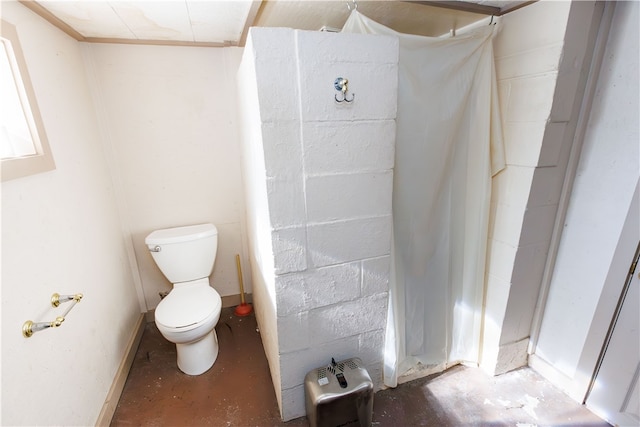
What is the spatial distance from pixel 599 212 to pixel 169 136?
2.45 m

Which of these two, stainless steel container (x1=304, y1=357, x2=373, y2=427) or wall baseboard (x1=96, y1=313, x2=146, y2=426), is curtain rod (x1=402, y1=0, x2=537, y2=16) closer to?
stainless steel container (x1=304, y1=357, x2=373, y2=427)

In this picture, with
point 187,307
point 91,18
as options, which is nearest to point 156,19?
point 91,18

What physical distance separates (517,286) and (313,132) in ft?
4.42

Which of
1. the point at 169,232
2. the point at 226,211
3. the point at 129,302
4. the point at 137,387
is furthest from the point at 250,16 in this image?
the point at 137,387

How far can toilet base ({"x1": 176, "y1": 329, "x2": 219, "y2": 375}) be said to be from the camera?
174 cm

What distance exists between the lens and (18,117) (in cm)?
116

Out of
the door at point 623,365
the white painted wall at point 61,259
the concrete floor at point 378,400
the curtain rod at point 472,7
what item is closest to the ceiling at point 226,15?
the curtain rod at point 472,7

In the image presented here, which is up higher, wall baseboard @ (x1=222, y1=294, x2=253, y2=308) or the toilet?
the toilet

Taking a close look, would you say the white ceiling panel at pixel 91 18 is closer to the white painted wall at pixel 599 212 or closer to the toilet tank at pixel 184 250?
the toilet tank at pixel 184 250

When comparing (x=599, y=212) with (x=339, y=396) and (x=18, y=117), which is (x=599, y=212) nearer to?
(x=339, y=396)

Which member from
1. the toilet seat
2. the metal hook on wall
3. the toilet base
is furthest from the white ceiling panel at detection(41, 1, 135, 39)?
the toilet base

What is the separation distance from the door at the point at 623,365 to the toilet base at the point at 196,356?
211cm

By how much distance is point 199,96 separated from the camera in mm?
1936

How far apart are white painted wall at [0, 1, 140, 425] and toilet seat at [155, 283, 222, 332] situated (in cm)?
30
